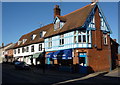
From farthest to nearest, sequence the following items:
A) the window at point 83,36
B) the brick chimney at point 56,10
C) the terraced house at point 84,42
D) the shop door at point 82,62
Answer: the brick chimney at point 56,10, the window at point 83,36, the terraced house at point 84,42, the shop door at point 82,62

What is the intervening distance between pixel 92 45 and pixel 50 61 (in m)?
9.53

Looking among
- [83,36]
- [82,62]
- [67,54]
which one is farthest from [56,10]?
[82,62]

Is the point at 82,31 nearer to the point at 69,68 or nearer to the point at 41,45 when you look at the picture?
the point at 69,68

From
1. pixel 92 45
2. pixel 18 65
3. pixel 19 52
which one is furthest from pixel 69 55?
pixel 19 52

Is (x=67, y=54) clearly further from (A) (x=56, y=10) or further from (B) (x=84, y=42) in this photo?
(A) (x=56, y=10)

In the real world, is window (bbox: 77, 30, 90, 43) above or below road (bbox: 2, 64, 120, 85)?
above

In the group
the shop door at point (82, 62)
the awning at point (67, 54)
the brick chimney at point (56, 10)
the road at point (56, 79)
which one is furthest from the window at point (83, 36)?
the brick chimney at point (56, 10)

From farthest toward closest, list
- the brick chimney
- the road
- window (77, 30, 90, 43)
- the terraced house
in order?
the brick chimney, window (77, 30, 90, 43), the terraced house, the road

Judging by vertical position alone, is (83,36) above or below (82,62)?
above

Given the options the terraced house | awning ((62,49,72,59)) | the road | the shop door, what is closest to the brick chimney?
the terraced house

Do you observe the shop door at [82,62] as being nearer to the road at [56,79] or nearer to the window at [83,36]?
the window at [83,36]

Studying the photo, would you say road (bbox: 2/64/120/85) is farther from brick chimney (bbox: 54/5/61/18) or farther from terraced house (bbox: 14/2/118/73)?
brick chimney (bbox: 54/5/61/18)

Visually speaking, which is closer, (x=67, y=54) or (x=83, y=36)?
(x=83, y=36)

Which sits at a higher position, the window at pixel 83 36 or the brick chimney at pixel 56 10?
the brick chimney at pixel 56 10
